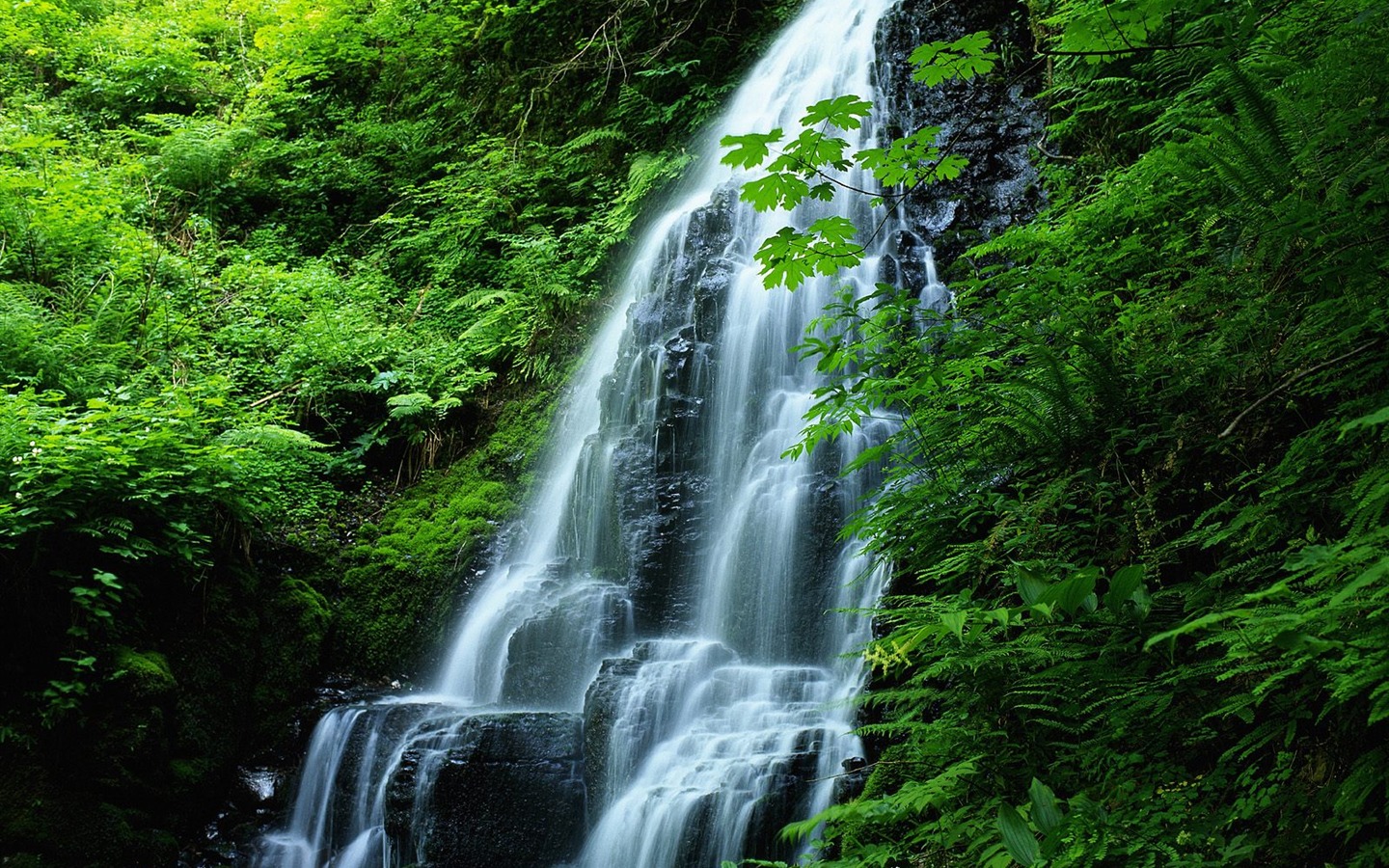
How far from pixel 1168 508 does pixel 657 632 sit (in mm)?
4487

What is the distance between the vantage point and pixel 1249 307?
284cm

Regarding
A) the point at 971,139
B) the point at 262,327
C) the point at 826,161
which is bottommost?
the point at 826,161

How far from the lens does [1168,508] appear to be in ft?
9.46

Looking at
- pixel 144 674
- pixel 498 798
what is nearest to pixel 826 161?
pixel 498 798

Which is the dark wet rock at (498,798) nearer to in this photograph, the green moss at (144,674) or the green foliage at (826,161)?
the green moss at (144,674)

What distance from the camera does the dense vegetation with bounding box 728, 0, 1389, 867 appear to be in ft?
6.18

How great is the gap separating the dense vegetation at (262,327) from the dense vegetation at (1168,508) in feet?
15.5

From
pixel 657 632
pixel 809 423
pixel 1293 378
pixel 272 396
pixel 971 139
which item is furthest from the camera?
pixel 272 396

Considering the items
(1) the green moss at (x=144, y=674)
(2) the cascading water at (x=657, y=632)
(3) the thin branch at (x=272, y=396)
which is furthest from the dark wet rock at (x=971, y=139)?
(1) the green moss at (x=144, y=674)

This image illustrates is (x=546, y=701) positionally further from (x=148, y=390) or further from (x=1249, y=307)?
(x=1249, y=307)

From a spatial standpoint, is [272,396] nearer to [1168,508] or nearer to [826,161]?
[826,161]

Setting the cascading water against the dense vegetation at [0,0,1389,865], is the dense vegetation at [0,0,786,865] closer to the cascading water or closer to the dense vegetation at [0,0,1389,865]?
the dense vegetation at [0,0,1389,865]

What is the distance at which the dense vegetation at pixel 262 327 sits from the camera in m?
5.28

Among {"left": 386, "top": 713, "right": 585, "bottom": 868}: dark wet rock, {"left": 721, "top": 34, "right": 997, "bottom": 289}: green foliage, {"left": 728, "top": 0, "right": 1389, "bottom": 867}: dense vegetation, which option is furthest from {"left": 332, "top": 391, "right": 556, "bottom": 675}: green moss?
{"left": 721, "top": 34, "right": 997, "bottom": 289}: green foliage
